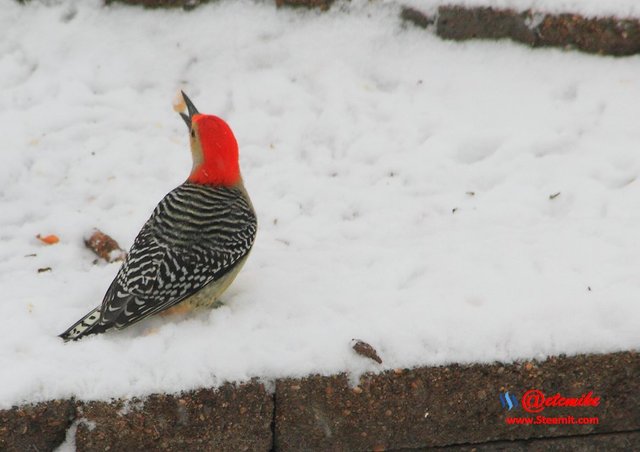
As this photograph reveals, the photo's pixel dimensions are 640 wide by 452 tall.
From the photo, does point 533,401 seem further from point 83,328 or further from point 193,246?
point 83,328

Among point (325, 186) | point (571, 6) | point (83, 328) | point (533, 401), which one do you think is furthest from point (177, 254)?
point (571, 6)

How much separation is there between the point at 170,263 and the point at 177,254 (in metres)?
0.06

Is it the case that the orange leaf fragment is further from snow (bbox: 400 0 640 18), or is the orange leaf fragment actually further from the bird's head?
snow (bbox: 400 0 640 18)

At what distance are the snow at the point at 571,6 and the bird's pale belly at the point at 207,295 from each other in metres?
2.81

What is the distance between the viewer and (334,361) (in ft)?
12.3

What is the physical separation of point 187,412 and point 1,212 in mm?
2106

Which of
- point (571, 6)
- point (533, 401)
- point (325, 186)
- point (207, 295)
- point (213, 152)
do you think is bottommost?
point (533, 401)

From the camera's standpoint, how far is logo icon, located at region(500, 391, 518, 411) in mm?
3789

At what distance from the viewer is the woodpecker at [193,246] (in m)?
3.95

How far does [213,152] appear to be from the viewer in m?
→ 4.40

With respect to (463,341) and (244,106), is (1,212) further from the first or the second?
(463,341)

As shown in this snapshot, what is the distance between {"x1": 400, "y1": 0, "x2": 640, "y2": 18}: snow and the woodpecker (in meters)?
2.36

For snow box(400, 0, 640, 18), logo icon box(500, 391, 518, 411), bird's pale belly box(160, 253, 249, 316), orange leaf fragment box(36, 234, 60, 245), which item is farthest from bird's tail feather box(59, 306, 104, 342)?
snow box(400, 0, 640, 18)

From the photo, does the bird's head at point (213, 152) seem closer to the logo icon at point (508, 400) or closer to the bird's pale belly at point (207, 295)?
the bird's pale belly at point (207, 295)
